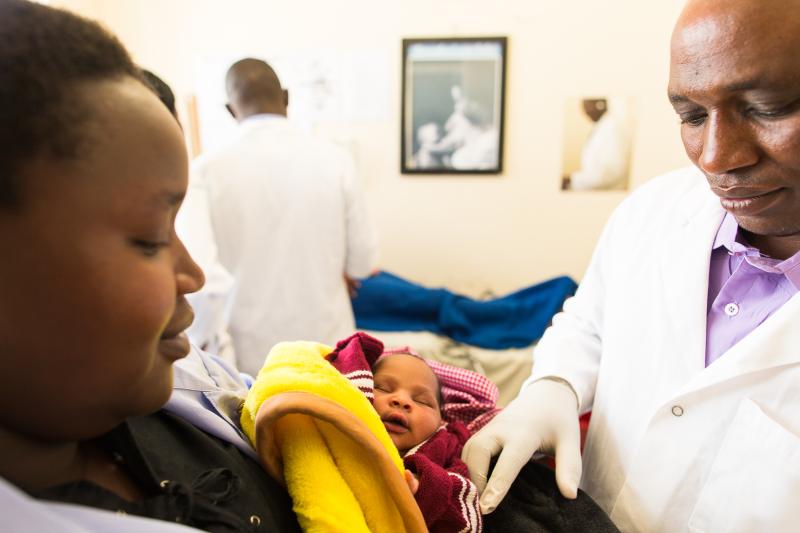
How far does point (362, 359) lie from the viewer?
0.98 m

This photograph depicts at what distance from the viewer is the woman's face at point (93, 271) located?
38 cm

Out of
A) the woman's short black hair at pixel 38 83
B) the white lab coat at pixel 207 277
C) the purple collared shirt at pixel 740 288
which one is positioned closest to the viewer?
the woman's short black hair at pixel 38 83

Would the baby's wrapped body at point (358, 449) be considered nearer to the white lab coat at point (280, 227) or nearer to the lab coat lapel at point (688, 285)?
the lab coat lapel at point (688, 285)

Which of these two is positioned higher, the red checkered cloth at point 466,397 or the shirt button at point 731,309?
the shirt button at point 731,309

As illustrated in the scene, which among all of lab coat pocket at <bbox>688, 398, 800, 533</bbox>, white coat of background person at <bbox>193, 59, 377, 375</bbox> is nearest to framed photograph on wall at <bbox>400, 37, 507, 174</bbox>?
white coat of background person at <bbox>193, 59, 377, 375</bbox>

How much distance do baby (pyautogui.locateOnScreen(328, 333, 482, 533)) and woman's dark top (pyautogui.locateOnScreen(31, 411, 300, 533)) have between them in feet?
0.71

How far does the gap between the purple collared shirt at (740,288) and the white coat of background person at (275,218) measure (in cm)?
148

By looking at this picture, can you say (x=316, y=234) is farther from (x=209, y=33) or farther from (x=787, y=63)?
(x=209, y=33)

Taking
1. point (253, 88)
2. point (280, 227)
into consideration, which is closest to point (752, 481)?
point (280, 227)

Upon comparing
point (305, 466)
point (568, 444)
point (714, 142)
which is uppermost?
point (714, 142)

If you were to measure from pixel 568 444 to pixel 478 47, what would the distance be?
2667mm

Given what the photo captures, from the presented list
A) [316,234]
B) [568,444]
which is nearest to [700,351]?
[568,444]

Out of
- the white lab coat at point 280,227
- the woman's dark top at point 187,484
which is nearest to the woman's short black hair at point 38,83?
the woman's dark top at point 187,484

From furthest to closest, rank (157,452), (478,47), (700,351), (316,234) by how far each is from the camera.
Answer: (478,47)
(316,234)
(700,351)
(157,452)
